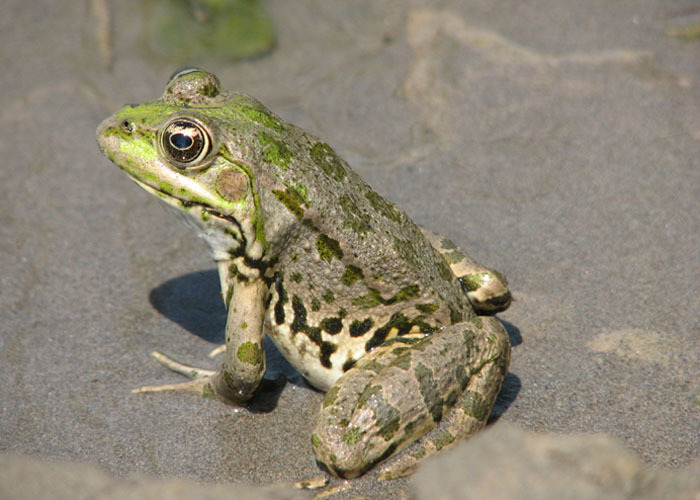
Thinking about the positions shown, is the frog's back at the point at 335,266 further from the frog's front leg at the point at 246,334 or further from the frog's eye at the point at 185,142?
the frog's eye at the point at 185,142

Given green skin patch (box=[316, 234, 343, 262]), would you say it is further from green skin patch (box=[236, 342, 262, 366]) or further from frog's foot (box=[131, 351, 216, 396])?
frog's foot (box=[131, 351, 216, 396])

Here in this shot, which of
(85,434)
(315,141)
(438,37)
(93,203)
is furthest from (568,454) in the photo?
(438,37)

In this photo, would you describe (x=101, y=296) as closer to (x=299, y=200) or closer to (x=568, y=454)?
(x=299, y=200)

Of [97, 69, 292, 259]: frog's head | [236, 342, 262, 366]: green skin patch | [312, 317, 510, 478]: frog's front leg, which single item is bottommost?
[236, 342, 262, 366]: green skin patch

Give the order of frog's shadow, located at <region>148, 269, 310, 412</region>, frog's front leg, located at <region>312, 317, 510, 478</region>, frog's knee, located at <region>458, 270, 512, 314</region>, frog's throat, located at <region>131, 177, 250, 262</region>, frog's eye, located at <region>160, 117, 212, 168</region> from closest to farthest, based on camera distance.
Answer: frog's front leg, located at <region>312, 317, 510, 478</region> → frog's eye, located at <region>160, 117, 212, 168</region> → frog's throat, located at <region>131, 177, 250, 262</region> → frog's knee, located at <region>458, 270, 512, 314</region> → frog's shadow, located at <region>148, 269, 310, 412</region>

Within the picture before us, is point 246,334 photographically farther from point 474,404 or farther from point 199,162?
point 474,404

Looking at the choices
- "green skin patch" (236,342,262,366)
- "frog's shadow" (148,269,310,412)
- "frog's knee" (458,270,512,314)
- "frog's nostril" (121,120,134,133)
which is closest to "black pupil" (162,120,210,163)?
"frog's nostril" (121,120,134,133)

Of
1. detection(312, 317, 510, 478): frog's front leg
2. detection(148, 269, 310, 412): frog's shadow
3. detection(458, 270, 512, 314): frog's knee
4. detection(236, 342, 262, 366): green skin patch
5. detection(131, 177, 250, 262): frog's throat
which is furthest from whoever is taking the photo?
detection(148, 269, 310, 412): frog's shadow

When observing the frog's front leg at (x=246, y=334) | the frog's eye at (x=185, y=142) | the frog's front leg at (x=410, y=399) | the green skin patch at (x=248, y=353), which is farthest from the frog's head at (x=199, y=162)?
the frog's front leg at (x=410, y=399)
